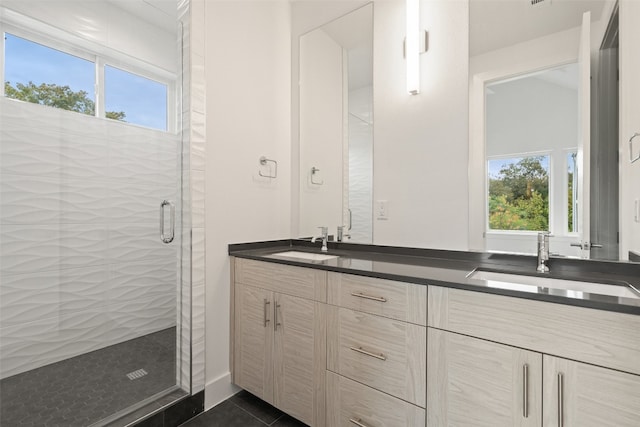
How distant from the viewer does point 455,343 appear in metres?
1.03

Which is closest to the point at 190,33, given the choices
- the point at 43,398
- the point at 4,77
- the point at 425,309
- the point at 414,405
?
the point at 4,77

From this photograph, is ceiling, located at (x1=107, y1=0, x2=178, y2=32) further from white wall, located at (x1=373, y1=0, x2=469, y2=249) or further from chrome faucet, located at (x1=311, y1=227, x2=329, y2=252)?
chrome faucet, located at (x1=311, y1=227, x2=329, y2=252)

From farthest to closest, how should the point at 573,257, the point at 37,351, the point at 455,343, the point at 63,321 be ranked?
the point at 63,321 → the point at 37,351 → the point at 573,257 → the point at 455,343

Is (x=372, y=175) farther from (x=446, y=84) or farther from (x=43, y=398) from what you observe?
(x=43, y=398)

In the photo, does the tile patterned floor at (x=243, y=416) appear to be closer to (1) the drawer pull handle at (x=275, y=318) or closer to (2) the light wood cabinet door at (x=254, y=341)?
(2) the light wood cabinet door at (x=254, y=341)

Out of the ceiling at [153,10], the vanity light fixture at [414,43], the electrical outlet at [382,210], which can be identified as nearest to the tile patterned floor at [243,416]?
the electrical outlet at [382,210]

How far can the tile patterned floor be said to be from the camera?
61.4 inches

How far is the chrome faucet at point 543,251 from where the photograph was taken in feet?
4.22

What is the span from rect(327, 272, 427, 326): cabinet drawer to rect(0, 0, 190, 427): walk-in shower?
0.91 metres

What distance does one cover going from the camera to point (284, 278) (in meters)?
1.54

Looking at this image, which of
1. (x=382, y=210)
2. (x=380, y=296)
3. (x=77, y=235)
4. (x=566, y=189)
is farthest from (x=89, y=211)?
(x=566, y=189)

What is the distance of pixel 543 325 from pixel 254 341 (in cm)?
136

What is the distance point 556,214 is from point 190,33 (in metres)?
2.04

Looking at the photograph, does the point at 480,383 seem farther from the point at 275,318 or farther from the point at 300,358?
the point at 275,318
